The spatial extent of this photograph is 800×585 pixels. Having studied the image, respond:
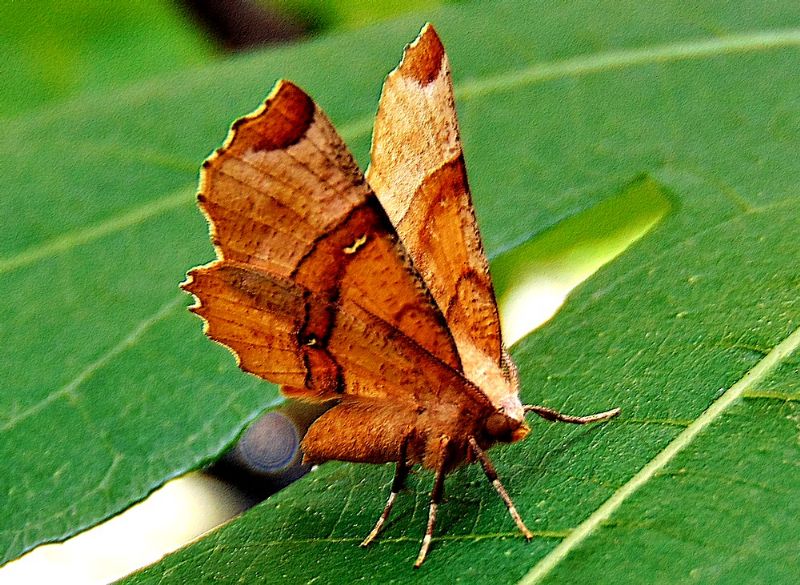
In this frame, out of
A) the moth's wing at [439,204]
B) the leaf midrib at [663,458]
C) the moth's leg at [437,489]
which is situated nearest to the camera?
the leaf midrib at [663,458]

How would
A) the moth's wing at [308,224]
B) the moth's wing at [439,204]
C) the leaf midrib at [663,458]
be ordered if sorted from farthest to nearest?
the moth's wing at [439,204], the moth's wing at [308,224], the leaf midrib at [663,458]

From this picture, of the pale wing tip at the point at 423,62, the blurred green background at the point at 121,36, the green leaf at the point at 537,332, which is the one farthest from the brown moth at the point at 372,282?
the blurred green background at the point at 121,36

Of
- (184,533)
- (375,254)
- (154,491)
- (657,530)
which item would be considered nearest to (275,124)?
(375,254)

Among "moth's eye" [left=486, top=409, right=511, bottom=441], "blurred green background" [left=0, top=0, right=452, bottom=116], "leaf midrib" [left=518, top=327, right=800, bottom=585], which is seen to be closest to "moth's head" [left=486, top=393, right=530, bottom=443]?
"moth's eye" [left=486, top=409, right=511, bottom=441]

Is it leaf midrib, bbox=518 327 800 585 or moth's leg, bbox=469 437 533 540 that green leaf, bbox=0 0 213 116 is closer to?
moth's leg, bbox=469 437 533 540

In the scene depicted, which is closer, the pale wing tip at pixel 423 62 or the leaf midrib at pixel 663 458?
the leaf midrib at pixel 663 458

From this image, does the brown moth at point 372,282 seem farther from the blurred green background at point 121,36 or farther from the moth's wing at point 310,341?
the blurred green background at point 121,36

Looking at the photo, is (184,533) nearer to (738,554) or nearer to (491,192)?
(491,192)
